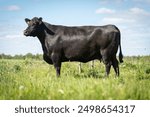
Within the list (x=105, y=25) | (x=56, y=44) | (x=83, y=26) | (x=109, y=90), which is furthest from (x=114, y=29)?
(x=109, y=90)

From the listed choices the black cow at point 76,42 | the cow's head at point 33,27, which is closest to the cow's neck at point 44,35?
→ the black cow at point 76,42

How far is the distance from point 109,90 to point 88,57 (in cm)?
574

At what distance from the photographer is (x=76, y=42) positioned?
40.4 feet

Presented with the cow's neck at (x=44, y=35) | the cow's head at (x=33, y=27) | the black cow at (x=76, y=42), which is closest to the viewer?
the black cow at (x=76, y=42)

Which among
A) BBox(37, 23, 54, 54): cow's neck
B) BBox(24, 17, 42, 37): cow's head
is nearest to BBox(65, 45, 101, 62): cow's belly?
BBox(37, 23, 54, 54): cow's neck

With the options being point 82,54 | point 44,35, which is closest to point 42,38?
point 44,35

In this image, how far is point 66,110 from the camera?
20.1 ft

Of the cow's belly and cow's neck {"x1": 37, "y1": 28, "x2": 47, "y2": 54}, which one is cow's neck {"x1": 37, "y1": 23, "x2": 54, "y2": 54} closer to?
cow's neck {"x1": 37, "y1": 28, "x2": 47, "y2": 54}

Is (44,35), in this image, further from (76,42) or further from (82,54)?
(82,54)

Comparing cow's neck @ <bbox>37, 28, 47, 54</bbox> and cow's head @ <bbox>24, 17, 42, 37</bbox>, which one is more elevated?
cow's head @ <bbox>24, 17, 42, 37</bbox>

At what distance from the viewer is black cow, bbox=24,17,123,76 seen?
469 inches

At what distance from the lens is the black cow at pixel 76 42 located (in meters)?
11.9

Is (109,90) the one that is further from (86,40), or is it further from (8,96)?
(86,40)

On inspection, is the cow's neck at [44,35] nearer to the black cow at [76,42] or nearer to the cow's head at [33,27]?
the black cow at [76,42]
